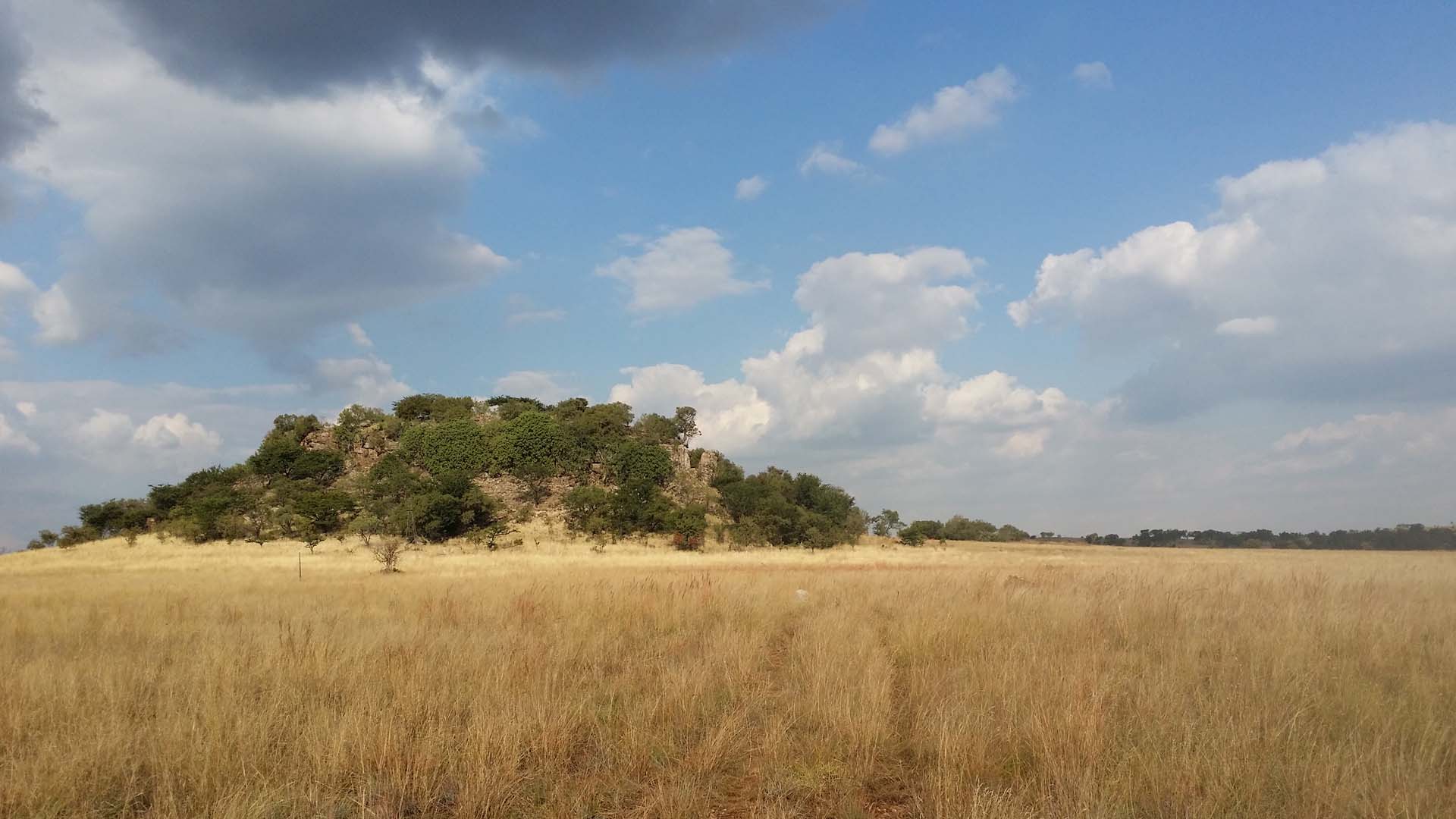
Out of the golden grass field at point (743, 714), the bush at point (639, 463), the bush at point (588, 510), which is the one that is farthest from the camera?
the bush at point (639, 463)

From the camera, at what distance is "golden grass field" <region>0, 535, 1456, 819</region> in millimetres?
4293

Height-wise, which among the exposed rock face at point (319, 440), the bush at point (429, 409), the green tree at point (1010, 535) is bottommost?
the green tree at point (1010, 535)

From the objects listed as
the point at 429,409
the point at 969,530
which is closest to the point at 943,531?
the point at 969,530

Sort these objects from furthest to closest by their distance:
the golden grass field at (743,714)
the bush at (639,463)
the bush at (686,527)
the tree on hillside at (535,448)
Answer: the tree on hillside at (535,448) → the bush at (639,463) → the bush at (686,527) → the golden grass field at (743,714)

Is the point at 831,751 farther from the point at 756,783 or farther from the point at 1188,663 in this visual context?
the point at 1188,663

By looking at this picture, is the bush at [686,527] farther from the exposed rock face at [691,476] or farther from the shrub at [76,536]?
the shrub at [76,536]

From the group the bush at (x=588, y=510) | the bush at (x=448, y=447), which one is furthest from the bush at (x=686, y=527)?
the bush at (x=448, y=447)

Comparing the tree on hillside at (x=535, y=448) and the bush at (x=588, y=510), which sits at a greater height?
the tree on hillside at (x=535, y=448)

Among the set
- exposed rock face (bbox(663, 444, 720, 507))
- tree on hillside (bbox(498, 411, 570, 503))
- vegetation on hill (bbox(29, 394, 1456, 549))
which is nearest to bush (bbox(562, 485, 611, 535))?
vegetation on hill (bbox(29, 394, 1456, 549))

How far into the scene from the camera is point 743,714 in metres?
5.98

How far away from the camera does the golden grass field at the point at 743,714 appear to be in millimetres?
4293

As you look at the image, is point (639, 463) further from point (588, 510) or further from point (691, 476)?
point (588, 510)

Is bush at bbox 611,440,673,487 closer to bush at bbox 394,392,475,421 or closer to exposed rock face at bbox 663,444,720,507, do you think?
exposed rock face at bbox 663,444,720,507

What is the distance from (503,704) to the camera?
5879 mm
